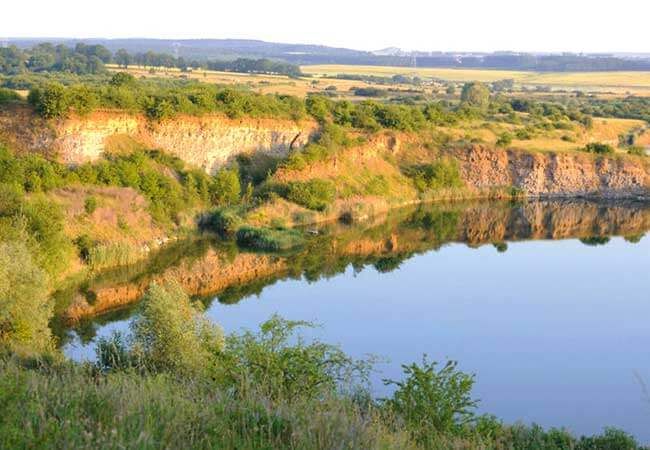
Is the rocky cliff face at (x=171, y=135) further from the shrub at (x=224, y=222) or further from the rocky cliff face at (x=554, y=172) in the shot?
the rocky cliff face at (x=554, y=172)

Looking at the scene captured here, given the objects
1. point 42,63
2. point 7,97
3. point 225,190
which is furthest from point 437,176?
point 42,63

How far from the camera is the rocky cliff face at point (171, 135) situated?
3619cm

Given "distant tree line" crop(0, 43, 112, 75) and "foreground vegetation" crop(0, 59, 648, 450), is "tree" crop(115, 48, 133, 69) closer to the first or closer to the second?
"distant tree line" crop(0, 43, 112, 75)

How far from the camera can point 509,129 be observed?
5603cm

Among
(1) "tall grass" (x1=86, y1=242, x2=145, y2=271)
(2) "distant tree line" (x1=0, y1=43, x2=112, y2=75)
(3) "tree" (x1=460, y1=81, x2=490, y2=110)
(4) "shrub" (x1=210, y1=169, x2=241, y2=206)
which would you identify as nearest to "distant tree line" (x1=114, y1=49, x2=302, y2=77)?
(2) "distant tree line" (x1=0, y1=43, x2=112, y2=75)

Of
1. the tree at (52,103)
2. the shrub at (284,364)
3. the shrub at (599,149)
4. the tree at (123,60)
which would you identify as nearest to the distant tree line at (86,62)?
the tree at (123,60)

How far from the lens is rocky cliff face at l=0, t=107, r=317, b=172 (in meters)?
36.2

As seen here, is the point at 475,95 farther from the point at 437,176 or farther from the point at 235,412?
the point at 235,412

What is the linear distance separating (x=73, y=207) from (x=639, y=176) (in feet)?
115

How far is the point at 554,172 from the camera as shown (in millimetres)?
50781

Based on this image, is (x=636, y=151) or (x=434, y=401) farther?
(x=636, y=151)

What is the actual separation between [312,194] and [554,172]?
17362 millimetres

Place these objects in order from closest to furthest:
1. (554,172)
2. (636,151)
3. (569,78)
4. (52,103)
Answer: (52,103) < (554,172) < (636,151) < (569,78)

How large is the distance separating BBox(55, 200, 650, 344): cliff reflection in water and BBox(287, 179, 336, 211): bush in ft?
4.63
